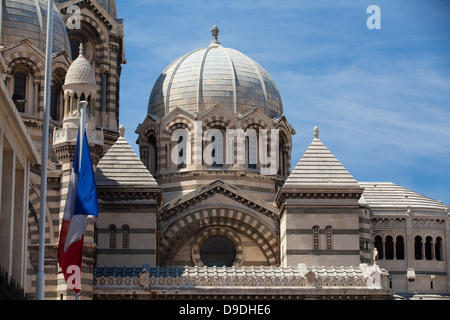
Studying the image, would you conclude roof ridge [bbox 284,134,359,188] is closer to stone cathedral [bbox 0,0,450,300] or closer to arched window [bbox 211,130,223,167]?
stone cathedral [bbox 0,0,450,300]

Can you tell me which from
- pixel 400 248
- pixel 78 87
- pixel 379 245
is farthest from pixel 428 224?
pixel 78 87

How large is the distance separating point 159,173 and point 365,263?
1193 cm

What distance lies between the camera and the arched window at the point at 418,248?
5278cm

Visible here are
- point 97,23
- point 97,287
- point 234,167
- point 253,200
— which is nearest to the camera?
point 97,287

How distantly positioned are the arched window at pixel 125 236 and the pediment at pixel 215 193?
252cm

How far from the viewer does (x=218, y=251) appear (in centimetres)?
5019

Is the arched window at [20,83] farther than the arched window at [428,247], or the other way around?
the arched window at [428,247]

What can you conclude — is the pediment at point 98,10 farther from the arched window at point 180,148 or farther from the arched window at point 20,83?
the arched window at point 180,148

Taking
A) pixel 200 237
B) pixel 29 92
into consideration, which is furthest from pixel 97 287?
pixel 29 92

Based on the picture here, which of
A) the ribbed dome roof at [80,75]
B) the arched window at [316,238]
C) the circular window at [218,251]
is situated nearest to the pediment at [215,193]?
the circular window at [218,251]

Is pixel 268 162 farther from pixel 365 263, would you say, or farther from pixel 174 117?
pixel 365 263

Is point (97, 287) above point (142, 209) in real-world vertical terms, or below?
below

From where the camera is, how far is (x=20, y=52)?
50.3 meters

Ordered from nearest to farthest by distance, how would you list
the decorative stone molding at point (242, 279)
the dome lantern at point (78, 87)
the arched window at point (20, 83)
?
the decorative stone molding at point (242, 279) → the dome lantern at point (78, 87) → the arched window at point (20, 83)
